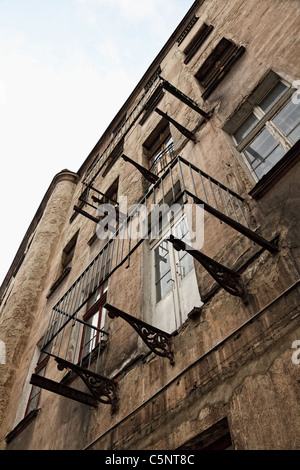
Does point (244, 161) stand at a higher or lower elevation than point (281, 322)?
higher

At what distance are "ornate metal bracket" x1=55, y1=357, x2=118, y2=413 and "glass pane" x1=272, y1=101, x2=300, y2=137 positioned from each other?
162 inches

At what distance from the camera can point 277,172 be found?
13.3 ft

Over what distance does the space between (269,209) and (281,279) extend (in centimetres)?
101

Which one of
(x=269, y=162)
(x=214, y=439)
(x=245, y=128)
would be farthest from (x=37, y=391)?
(x=245, y=128)

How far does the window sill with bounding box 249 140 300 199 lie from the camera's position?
12.8 ft

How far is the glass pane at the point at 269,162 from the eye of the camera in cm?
472

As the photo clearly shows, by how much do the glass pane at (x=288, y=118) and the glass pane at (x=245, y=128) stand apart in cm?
49

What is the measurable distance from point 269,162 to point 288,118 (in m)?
0.70

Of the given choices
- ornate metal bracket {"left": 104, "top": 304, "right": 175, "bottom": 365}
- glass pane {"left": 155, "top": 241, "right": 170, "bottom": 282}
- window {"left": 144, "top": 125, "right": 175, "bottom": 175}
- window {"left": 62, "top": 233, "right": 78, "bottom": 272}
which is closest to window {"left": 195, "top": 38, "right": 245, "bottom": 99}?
window {"left": 144, "top": 125, "right": 175, "bottom": 175}

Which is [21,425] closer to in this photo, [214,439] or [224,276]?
[214,439]

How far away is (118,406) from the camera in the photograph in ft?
14.8

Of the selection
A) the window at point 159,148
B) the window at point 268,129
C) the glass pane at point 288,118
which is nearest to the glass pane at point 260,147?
the window at point 268,129

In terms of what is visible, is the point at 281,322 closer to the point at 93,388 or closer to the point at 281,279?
the point at 281,279
